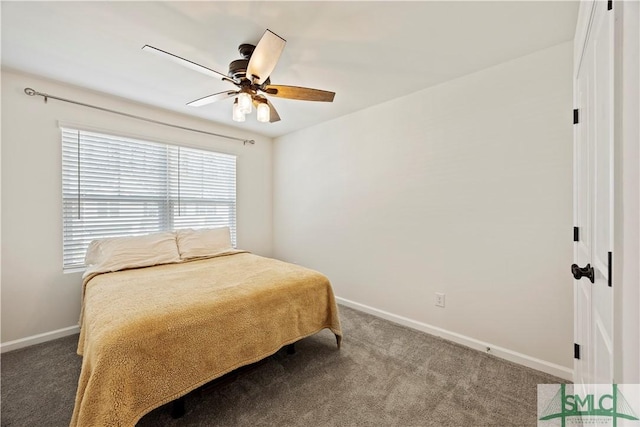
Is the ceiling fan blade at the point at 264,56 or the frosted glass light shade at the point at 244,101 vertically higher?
the ceiling fan blade at the point at 264,56

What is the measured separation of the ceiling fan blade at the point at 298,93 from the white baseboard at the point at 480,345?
2291 mm

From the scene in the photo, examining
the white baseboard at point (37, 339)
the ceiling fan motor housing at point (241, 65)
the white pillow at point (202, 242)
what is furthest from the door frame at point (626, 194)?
the white baseboard at point (37, 339)

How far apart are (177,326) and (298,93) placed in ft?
5.60

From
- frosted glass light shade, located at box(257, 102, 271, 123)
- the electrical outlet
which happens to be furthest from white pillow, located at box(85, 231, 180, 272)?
the electrical outlet

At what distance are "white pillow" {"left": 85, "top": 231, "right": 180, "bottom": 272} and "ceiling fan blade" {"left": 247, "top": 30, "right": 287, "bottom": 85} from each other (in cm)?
202

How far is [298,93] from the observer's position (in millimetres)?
1913

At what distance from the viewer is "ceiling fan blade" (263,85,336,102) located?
186 centimetres

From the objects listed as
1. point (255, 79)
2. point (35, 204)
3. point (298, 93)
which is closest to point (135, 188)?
point (35, 204)

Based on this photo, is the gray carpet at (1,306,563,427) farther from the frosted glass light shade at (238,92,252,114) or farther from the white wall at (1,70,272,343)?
the frosted glass light shade at (238,92,252,114)

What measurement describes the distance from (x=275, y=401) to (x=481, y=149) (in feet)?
8.12

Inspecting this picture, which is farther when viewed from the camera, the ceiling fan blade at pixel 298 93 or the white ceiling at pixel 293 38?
the ceiling fan blade at pixel 298 93

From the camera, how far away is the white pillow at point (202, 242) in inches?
115

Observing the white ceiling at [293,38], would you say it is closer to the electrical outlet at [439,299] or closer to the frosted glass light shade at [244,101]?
the frosted glass light shade at [244,101]

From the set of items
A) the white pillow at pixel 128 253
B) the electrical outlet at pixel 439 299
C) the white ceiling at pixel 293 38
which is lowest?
the electrical outlet at pixel 439 299
